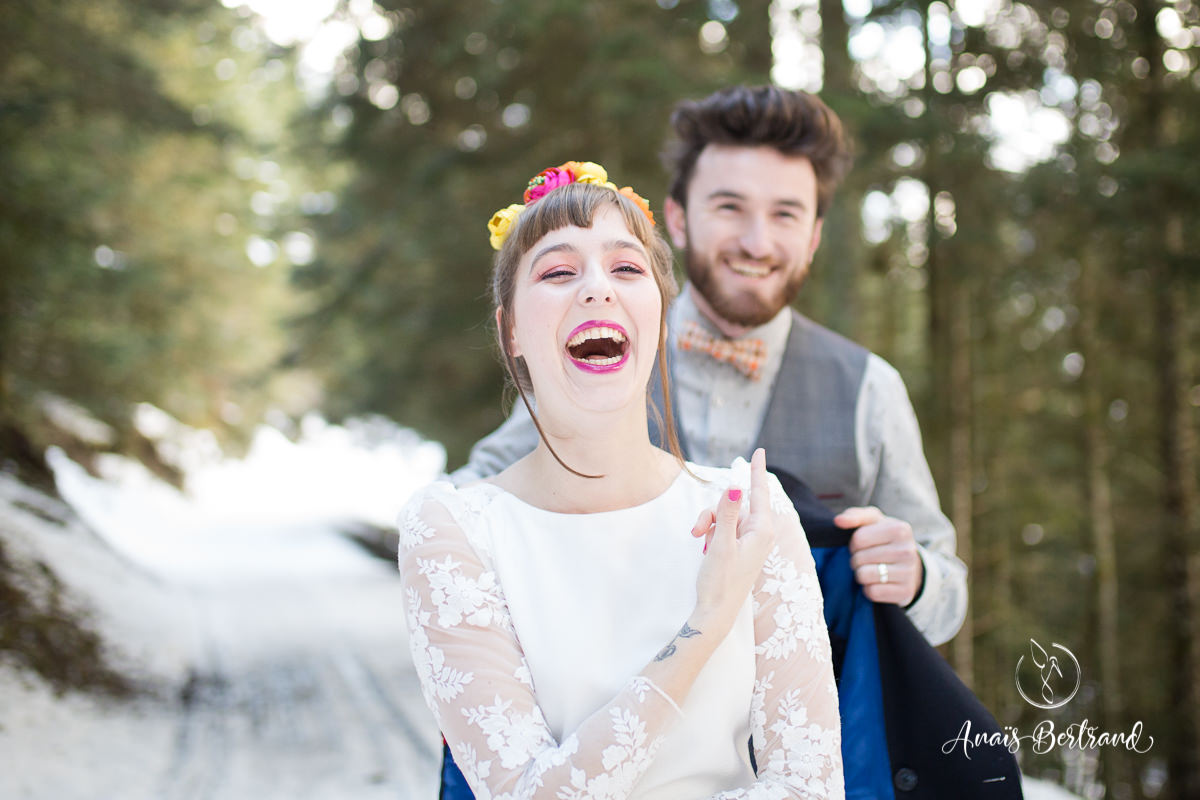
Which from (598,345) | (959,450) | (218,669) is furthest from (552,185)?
(218,669)

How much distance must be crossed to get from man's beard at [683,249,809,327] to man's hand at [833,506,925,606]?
2.34 feet

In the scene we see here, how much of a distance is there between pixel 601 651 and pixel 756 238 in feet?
4.34

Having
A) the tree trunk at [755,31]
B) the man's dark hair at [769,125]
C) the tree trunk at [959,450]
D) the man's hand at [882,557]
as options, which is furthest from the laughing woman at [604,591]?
the tree trunk at [755,31]

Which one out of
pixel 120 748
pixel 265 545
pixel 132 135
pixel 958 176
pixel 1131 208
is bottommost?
pixel 120 748

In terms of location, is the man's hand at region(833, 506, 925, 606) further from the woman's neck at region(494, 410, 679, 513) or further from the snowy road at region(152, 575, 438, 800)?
the snowy road at region(152, 575, 438, 800)

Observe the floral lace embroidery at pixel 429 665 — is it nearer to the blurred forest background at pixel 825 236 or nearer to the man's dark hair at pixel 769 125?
the man's dark hair at pixel 769 125

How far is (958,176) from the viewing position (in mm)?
7328

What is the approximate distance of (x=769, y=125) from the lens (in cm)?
254

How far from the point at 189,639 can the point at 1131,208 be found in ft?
31.8

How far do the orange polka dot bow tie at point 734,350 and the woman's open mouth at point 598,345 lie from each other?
97 cm

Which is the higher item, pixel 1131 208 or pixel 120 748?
pixel 1131 208

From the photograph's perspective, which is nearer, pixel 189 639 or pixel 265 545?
pixel 189 639

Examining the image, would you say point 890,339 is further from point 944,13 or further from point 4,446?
point 4,446

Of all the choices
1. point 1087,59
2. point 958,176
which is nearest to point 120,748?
point 958,176
